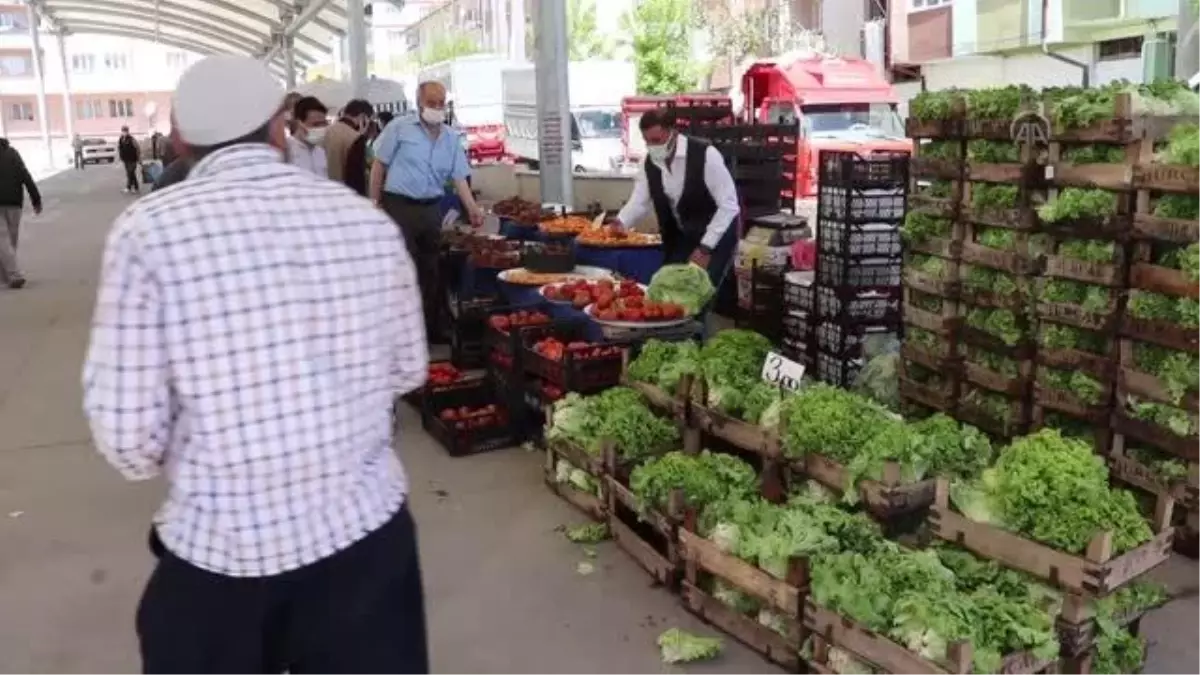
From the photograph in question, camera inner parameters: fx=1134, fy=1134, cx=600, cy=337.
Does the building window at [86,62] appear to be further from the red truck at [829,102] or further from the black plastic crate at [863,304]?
the black plastic crate at [863,304]

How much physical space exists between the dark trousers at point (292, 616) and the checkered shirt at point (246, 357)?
0.05m

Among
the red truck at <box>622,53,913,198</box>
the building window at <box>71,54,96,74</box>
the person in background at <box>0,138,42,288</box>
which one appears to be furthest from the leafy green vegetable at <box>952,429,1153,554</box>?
the building window at <box>71,54,96,74</box>

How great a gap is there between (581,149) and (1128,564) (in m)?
23.9

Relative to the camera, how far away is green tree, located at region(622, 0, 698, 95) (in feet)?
124

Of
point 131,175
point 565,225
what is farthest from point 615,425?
point 131,175

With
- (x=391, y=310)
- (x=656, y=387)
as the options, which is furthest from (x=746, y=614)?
(x=391, y=310)

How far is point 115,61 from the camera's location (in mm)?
76562

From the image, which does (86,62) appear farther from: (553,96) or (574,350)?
(574,350)

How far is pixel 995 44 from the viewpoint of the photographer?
26578 mm

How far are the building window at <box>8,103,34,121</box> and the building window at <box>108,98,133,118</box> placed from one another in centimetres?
586

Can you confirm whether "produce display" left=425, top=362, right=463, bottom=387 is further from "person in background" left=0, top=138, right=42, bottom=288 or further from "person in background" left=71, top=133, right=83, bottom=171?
"person in background" left=71, top=133, right=83, bottom=171

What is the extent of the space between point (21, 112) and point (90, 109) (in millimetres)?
5269

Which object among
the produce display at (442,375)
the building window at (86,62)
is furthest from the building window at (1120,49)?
the building window at (86,62)

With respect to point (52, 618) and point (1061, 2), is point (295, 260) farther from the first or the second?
point (1061, 2)
